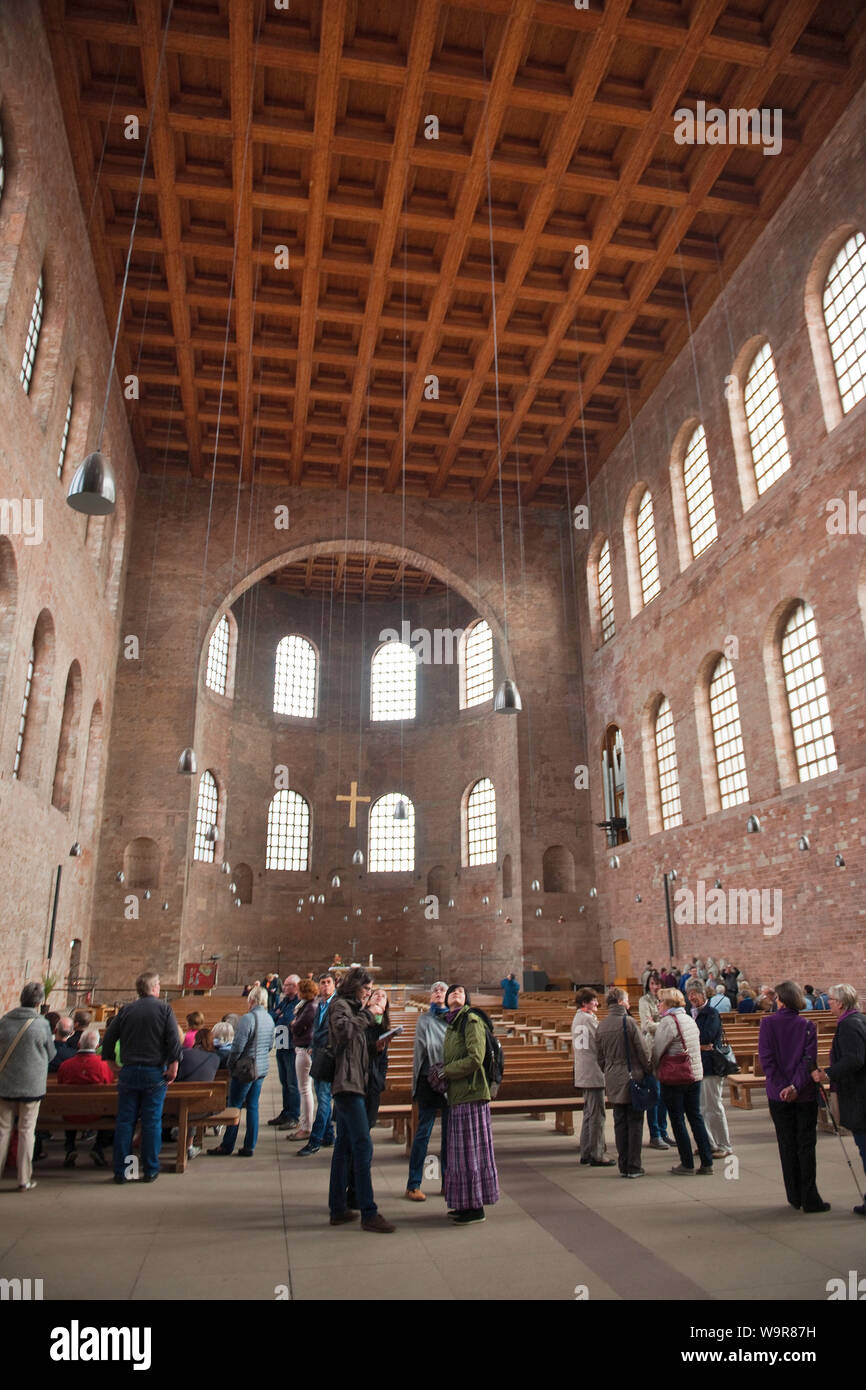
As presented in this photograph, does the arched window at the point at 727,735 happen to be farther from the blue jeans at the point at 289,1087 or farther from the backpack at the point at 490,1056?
the backpack at the point at 490,1056

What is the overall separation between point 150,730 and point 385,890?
10474 mm

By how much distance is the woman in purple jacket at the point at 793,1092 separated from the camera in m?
4.84

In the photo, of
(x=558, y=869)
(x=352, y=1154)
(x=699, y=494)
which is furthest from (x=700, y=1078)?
(x=558, y=869)

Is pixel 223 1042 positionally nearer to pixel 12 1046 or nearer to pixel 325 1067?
pixel 12 1046

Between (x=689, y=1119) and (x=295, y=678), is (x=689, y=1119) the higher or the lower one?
the lower one

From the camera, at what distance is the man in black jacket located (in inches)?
223

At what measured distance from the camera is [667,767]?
63.7 feet

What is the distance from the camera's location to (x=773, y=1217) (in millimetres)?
4691

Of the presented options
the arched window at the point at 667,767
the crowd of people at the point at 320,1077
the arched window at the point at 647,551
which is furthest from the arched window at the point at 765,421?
the crowd of people at the point at 320,1077

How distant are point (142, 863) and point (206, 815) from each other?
5025mm

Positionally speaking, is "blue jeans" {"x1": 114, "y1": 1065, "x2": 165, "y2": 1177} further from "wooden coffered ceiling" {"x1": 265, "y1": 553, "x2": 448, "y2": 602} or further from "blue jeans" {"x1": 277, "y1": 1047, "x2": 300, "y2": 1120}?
"wooden coffered ceiling" {"x1": 265, "y1": 553, "x2": 448, "y2": 602}

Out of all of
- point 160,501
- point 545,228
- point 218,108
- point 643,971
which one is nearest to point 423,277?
point 545,228

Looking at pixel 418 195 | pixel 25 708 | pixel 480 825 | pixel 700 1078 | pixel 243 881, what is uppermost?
pixel 418 195

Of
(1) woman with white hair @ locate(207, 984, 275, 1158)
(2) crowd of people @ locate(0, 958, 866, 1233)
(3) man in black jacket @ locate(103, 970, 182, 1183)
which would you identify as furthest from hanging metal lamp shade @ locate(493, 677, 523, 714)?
(3) man in black jacket @ locate(103, 970, 182, 1183)
